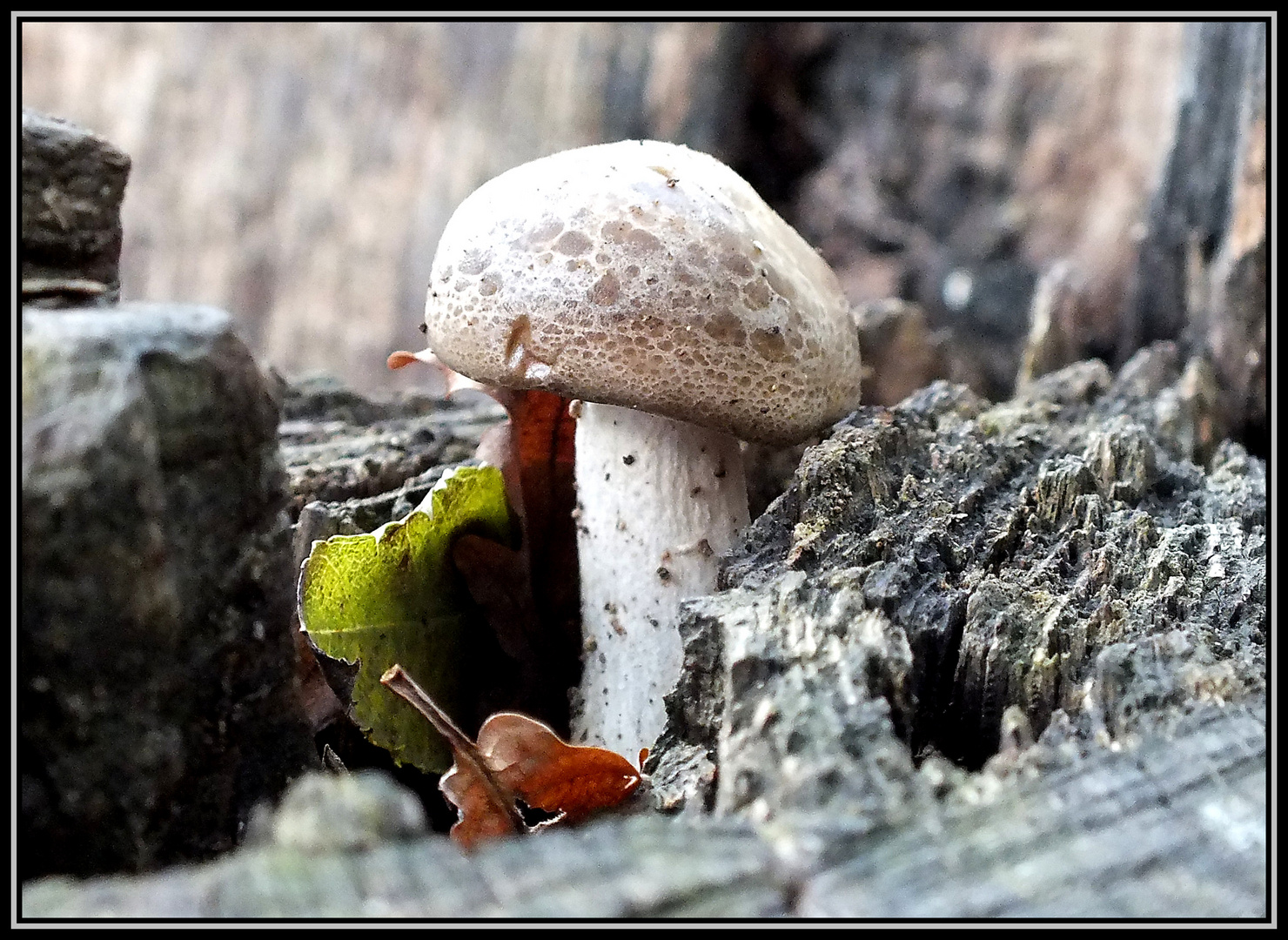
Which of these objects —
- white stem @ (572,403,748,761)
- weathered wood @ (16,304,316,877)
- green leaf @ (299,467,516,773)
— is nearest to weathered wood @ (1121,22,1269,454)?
white stem @ (572,403,748,761)

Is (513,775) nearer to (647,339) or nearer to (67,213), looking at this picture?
(647,339)

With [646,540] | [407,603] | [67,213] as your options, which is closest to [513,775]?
[407,603]

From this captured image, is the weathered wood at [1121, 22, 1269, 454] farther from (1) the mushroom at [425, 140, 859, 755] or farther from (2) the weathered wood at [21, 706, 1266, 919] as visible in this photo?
(2) the weathered wood at [21, 706, 1266, 919]

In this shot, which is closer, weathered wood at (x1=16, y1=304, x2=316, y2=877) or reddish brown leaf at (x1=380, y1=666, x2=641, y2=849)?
weathered wood at (x1=16, y1=304, x2=316, y2=877)
